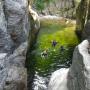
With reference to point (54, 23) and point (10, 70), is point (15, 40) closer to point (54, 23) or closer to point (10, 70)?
→ point (10, 70)

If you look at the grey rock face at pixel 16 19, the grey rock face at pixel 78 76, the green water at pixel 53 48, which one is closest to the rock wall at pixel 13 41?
the grey rock face at pixel 16 19

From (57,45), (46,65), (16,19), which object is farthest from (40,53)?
(16,19)

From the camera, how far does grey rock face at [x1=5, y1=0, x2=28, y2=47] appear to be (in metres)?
14.9

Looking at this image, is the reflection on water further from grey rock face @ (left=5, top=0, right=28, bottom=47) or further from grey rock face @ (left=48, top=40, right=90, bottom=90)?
grey rock face @ (left=48, top=40, right=90, bottom=90)

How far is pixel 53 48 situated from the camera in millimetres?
22672

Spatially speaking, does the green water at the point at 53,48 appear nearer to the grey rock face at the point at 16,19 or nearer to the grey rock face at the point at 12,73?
the grey rock face at the point at 12,73

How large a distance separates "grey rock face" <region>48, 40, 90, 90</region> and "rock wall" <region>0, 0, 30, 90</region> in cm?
540

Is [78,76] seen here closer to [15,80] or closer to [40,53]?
[15,80]

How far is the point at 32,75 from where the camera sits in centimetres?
1712

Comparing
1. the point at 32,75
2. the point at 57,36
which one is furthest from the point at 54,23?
the point at 32,75

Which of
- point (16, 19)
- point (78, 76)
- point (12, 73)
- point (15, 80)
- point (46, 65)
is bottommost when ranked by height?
point (46, 65)

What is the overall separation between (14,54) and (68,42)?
427 inches

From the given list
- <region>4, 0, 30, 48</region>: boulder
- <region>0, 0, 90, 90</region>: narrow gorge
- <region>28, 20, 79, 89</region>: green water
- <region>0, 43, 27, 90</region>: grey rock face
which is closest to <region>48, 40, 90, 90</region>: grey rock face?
<region>0, 0, 90, 90</region>: narrow gorge

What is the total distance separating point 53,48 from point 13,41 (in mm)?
7839
